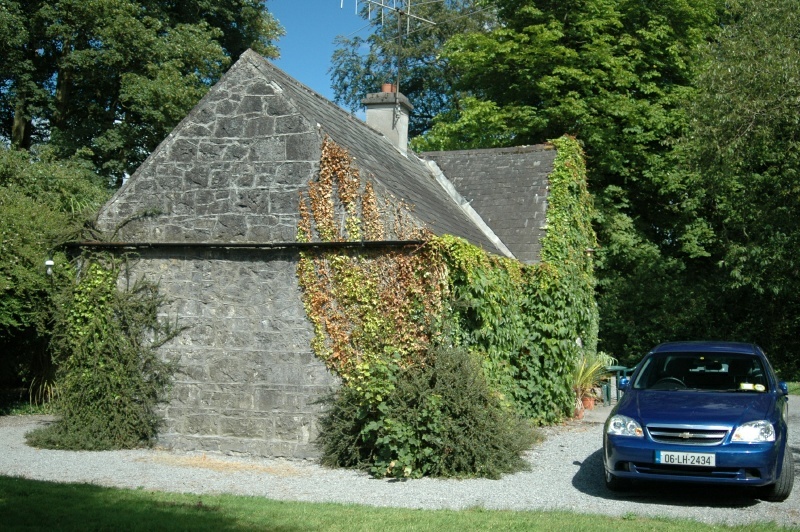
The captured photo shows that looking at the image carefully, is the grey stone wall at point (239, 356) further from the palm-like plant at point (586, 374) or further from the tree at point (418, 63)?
the tree at point (418, 63)

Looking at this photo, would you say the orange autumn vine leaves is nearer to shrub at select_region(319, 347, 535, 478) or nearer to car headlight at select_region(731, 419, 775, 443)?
shrub at select_region(319, 347, 535, 478)

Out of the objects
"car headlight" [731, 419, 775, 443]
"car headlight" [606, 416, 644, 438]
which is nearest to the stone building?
"car headlight" [606, 416, 644, 438]

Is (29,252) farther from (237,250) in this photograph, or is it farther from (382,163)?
(382,163)

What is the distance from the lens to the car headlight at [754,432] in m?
8.75

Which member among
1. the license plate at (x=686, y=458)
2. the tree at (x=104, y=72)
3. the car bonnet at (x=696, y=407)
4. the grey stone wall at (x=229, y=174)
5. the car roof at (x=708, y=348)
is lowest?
the license plate at (x=686, y=458)

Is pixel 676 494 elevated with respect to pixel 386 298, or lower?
lower

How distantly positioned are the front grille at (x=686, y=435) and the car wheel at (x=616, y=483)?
765 millimetres

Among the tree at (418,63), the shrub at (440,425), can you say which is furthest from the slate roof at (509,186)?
the tree at (418,63)

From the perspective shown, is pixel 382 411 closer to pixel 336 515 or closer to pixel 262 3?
pixel 336 515

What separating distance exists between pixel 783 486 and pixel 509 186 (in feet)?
35.1

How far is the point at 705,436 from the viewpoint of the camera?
8.83m

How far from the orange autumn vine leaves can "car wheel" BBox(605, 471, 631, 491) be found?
2.87 metres

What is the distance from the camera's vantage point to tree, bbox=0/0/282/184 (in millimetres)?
24062

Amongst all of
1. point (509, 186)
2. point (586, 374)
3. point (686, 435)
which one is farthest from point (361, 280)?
point (509, 186)
